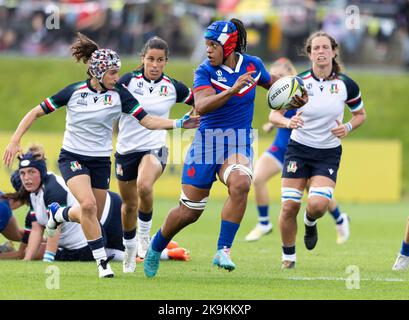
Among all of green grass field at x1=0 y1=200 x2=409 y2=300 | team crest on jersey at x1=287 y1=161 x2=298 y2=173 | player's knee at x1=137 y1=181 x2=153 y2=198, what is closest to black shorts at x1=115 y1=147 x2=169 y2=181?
player's knee at x1=137 y1=181 x2=153 y2=198

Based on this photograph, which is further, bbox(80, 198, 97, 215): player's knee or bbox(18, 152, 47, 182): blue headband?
bbox(18, 152, 47, 182): blue headband

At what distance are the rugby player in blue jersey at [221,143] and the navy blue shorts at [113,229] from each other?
1772 millimetres

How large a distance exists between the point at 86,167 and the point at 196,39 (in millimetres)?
17683

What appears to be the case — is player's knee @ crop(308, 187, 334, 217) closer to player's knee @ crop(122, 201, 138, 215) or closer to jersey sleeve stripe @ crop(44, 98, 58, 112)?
player's knee @ crop(122, 201, 138, 215)

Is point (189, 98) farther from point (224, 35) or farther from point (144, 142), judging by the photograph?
point (224, 35)

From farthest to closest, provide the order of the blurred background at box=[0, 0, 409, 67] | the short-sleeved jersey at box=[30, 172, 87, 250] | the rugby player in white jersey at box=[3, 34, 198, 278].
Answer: the blurred background at box=[0, 0, 409, 67] < the short-sleeved jersey at box=[30, 172, 87, 250] < the rugby player in white jersey at box=[3, 34, 198, 278]

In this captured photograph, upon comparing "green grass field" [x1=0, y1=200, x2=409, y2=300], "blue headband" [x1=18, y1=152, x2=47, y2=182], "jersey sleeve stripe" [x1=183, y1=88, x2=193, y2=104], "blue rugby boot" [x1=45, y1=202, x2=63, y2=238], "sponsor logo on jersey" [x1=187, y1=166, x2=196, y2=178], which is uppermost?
"jersey sleeve stripe" [x1=183, y1=88, x2=193, y2=104]

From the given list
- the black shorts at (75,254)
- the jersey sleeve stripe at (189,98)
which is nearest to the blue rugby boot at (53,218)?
the black shorts at (75,254)

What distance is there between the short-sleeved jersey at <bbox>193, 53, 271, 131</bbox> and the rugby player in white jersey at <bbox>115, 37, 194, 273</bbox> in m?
1.84

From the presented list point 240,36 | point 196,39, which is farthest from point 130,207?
point 196,39

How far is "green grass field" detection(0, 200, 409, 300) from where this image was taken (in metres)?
8.08

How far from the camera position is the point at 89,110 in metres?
9.48
